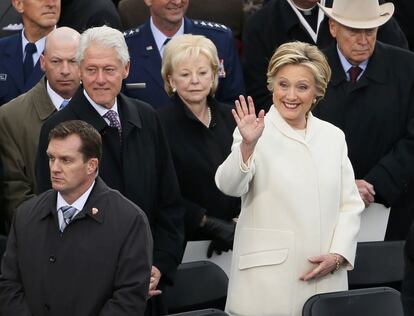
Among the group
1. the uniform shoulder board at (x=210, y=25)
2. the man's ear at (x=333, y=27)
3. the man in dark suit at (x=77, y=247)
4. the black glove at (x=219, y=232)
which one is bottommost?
the black glove at (x=219, y=232)

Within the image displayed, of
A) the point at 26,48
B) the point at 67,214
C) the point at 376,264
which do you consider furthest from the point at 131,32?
the point at 67,214

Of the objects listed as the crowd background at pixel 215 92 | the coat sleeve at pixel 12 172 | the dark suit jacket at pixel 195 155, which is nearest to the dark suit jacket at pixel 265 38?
the crowd background at pixel 215 92

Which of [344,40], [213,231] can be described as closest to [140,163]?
[213,231]

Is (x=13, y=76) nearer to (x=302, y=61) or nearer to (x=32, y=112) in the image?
Result: (x=32, y=112)

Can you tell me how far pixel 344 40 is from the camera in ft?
25.5

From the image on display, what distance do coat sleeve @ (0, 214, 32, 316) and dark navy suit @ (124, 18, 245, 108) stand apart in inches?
82.5

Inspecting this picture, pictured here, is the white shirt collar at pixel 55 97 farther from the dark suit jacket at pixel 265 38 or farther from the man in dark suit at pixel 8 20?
the dark suit jacket at pixel 265 38

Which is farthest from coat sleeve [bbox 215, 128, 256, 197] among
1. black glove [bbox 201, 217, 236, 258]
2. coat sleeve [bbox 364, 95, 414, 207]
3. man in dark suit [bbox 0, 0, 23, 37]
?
man in dark suit [bbox 0, 0, 23, 37]

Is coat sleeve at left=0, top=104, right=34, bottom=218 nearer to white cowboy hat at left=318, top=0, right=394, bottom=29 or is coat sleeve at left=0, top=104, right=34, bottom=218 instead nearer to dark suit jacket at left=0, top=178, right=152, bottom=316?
dark suit jacket at left=0, top=178, right=152, bottom=316

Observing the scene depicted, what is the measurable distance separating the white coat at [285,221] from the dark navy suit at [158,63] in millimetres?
1430

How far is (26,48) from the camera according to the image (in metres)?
7.85

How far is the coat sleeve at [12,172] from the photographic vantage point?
22.9 feet

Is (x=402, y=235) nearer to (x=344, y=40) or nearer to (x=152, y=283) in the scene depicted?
(x=344, y=40)

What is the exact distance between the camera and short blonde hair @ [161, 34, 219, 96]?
7.23 m
